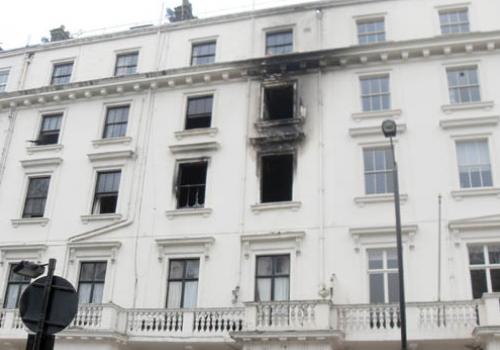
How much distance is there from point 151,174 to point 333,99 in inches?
315

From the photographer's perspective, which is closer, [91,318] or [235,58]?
[91,318]

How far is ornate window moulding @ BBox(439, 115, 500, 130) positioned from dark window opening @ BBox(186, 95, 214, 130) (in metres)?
9.45

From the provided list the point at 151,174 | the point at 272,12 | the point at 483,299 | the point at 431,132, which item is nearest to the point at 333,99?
the point at 431,132

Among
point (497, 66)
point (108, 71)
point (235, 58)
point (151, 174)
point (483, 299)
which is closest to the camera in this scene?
point (483, 299)

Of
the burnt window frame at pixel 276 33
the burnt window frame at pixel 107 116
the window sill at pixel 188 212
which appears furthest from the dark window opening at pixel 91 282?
the burnt window frame at pixel 276 33

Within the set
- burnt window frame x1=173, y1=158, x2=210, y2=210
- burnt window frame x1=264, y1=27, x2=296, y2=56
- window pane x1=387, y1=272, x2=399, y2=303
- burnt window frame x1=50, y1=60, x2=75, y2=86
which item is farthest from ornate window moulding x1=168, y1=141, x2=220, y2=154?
window pane x1=387, y1=272, x2=399, y2=303

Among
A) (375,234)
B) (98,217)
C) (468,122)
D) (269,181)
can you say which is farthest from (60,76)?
(468,122)

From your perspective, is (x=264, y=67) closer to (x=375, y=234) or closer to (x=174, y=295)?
(x=375, y=234)

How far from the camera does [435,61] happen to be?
879 inches

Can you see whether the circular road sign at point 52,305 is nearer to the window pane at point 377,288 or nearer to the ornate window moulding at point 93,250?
the window pane at point 377,288

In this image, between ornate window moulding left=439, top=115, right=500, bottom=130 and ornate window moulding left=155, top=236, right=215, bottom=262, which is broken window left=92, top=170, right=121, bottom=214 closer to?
ornate window moulding left=155, top=236, right=215, bottom=262

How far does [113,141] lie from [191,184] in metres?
4.25

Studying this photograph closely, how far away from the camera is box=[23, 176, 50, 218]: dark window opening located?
80.8 ft

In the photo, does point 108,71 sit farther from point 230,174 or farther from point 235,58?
point 230,174
